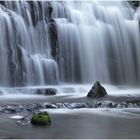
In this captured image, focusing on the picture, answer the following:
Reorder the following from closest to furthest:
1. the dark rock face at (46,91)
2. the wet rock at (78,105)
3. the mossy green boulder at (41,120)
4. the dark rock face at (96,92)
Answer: the mossy green boulder at (41,120), the wet rock at (78,105), the dark rock face at (96,92), the dark rock face at (46,91)

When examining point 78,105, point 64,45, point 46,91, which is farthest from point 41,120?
point 64,45

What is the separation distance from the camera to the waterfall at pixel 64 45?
25219 mm

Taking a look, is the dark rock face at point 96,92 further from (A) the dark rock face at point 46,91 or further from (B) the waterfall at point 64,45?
(B) the waterfall at point 64,45

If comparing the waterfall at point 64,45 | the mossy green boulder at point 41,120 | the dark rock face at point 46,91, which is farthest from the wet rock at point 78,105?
the waterfall at point 64,45

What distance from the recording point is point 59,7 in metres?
29.8

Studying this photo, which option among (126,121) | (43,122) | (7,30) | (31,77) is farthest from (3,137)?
(7,30)

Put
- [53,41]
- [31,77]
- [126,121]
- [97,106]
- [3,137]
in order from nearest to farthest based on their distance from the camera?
1. [3,137]
2. [126,121]
3. [97,106]
4. [31,77]
5. [53,41]

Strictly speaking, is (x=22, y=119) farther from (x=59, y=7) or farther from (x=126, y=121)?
(x=59, y=7)

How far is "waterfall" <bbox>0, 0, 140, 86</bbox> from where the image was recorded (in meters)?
25.2

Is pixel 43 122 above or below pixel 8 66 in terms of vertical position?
below

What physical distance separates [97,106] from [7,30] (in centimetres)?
1051

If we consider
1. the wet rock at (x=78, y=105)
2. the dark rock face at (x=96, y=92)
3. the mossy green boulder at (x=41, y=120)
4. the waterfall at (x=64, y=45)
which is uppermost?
the waterfall at (x=64, y=45)

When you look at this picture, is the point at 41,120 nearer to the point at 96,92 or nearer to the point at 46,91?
the point at 96,92

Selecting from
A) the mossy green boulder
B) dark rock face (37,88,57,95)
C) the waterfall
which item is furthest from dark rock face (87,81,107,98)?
the mossy green boulder
